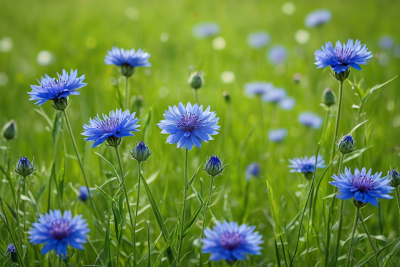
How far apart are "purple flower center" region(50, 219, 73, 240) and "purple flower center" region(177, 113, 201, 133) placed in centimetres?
39

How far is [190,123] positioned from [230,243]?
352 mm

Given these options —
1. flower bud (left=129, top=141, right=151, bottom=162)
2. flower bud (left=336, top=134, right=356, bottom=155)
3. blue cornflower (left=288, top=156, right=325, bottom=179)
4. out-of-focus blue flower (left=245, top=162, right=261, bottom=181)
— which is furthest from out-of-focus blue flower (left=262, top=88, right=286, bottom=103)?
flower bud (left=129, top=141, right=151, bottom=162)

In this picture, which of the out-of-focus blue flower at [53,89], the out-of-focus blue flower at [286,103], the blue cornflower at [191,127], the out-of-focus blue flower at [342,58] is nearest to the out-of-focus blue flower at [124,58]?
the out-of-focus blue flower at [53,89]

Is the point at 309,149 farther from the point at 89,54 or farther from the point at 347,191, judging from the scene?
the point at 89,54

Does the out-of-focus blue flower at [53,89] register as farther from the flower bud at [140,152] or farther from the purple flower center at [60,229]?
the purple flower center at [60,229]

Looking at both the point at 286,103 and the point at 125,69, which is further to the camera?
the point at 286,103

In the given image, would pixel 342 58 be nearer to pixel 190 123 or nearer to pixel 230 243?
pixel 190 123

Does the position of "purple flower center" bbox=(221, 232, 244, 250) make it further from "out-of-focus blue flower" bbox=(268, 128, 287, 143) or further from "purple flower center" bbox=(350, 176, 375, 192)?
"out-of-focus blue flower" bbox=(268, 128, 287, 143)

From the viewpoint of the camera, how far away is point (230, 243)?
0.78 meters

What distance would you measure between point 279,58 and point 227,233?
2539 mm

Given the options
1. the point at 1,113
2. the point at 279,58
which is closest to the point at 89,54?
the point at 1,113

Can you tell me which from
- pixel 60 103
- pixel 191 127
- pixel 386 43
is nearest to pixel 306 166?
pixel 191 127

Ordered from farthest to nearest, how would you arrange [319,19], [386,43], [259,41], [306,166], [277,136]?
[259,41]
[386,43]
[319,19]
[277,136]
[306,166]

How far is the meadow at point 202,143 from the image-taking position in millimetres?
1128
